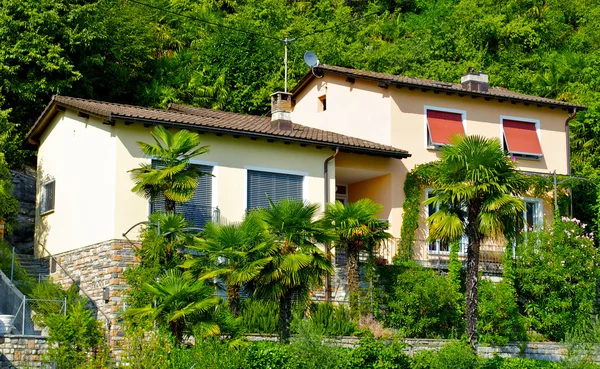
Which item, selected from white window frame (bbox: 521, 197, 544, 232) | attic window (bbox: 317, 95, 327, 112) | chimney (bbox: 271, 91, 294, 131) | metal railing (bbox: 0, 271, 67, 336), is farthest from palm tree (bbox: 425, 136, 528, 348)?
attic window (bbox: 317, 95, 327, 112)

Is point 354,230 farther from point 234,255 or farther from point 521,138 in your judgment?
point 521,138

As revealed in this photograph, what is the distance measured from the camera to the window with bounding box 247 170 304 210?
2625 cm

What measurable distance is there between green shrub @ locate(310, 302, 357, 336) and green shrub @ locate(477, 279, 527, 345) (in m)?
3.76

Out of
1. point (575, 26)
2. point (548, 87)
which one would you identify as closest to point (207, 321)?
point (548, 87)

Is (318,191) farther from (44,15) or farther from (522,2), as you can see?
(522,2)

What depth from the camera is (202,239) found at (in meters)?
21.8

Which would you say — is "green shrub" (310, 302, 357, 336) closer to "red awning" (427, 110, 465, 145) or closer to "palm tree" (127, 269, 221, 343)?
"palm tree" (127, 269, 221, 343)

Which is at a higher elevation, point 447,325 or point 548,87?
point 548,87

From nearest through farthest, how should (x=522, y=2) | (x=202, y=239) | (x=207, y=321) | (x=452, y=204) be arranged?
(x=207, y=321)
(x=202, y=239)
(x=452, y=204)
(x=522, y=2)

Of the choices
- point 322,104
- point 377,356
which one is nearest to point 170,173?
point 377,356

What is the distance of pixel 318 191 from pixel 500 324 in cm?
631

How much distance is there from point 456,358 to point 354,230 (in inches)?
170

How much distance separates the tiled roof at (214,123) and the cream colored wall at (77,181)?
19.8 inches

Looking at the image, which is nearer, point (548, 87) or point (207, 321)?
point (207, 321)
